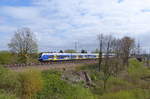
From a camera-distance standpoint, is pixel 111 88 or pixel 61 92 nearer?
pixel 61 92

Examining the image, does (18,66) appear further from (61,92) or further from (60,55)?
(60,55)

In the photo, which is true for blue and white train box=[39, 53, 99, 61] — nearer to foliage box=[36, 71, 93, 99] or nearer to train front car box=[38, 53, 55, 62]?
train front car box=[38, 53, 55, 62]

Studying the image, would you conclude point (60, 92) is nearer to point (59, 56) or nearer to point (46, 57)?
point (46, 57)

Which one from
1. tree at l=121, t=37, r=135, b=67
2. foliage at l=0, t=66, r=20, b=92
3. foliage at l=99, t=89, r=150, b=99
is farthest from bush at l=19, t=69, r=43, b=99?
tree at l=121, t=37, r=135, b=67

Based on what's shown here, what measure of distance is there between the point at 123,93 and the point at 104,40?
70.0 ft

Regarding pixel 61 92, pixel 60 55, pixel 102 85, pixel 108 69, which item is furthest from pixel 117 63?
pixel 61 92

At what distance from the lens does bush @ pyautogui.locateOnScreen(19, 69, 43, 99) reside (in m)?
26.0

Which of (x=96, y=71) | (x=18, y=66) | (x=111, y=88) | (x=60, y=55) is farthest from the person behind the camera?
(x=60, y=55)

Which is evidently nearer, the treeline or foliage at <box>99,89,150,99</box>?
foliage at <box>99,89,150,99</box>

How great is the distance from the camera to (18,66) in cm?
A: 3609

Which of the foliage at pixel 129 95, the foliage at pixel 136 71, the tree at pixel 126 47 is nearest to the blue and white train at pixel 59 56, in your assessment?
the tree at pixel 126 47

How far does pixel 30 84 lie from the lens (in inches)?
1049

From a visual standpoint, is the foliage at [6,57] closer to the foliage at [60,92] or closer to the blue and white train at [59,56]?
the blue and white train at [59,56]

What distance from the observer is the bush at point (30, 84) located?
26.0 m
